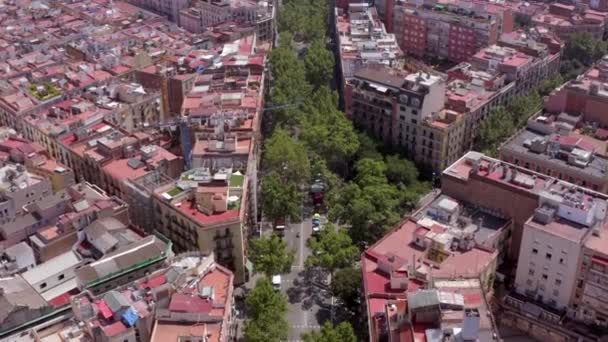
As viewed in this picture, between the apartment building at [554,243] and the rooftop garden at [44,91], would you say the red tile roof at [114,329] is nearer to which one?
the apartment building at [554,243]

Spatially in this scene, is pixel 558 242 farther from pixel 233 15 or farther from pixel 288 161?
pixel 233 15

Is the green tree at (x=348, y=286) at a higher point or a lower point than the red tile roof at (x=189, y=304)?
lower

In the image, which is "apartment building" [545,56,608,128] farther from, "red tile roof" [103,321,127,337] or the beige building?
"red tile roof" [103,321,127,337]

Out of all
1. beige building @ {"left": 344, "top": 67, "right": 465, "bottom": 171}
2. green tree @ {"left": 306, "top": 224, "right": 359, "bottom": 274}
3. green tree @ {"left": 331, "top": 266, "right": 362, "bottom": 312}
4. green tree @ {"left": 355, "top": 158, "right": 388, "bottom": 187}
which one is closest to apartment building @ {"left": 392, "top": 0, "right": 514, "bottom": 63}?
beige building @ {"left": 344, "top": 67, "right": 465, "bottom": 171}

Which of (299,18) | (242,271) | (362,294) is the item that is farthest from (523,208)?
(299,18)

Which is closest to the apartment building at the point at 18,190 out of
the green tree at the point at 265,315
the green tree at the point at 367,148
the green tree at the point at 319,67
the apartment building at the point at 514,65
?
the green tree at the point at 265,315
